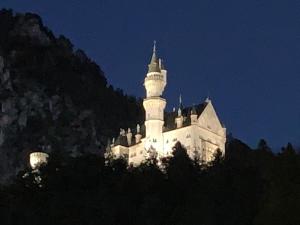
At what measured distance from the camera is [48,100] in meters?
118

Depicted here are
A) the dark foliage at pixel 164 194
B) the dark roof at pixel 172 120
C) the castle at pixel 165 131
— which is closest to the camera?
the dark foliage at pixel 164 194

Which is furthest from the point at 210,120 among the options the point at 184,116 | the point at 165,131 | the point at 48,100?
the point at 48,100

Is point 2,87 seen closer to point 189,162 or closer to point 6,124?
point 6,124

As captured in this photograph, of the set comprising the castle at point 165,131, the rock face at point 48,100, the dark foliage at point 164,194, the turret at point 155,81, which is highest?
the rock face at point 48,100

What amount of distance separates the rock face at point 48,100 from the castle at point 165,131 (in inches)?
698

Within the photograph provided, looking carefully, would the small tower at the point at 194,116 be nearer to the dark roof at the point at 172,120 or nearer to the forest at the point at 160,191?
the dark roof at the point at 172,120

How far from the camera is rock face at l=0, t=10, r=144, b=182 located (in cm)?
11119

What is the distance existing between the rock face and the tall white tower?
1867 centimetres

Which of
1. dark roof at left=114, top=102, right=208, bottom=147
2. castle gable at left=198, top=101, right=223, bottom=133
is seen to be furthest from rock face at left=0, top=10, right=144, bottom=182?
castle gable at left=198, top=101, right=223, bottom=133

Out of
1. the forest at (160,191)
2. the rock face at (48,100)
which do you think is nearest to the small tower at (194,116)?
the forest at (160,191)

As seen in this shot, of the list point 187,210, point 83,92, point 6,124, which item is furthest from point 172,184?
point 83,92

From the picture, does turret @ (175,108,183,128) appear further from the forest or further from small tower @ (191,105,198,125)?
the forest

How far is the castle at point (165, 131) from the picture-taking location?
3275 inches

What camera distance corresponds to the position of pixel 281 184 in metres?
49.8
